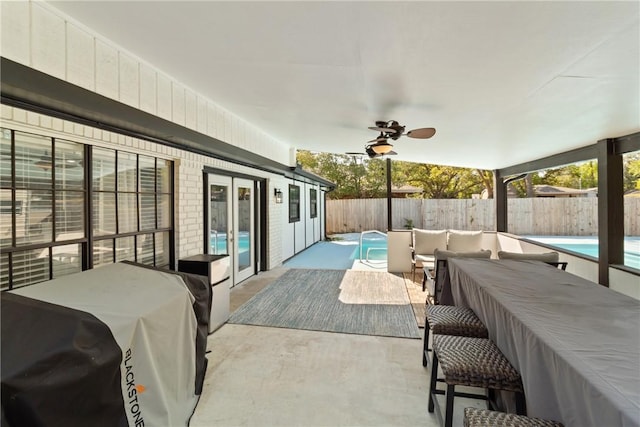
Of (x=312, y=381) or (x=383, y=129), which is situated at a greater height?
(x=383, y=129)

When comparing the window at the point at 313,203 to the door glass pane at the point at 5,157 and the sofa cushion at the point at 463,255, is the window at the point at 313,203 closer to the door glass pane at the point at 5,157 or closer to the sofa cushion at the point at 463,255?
the sofa cushion at the point at 463,255

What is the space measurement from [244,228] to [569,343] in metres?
5.40

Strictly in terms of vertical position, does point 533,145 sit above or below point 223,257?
above

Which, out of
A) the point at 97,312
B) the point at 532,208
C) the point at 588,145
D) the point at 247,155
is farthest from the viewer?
Result: the point at 532,208

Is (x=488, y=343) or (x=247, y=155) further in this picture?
(x=247, y=155)

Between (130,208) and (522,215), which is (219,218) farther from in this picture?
(522,215)

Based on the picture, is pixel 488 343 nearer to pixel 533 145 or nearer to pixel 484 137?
pixel 484 137

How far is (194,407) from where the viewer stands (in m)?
2.28

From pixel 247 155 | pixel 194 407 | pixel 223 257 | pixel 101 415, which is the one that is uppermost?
pixel 247 155

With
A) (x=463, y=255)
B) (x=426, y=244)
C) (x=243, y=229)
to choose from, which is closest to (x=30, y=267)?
(x=243, y=229)

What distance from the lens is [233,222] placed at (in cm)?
548

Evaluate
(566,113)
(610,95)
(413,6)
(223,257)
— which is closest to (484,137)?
(566,113)

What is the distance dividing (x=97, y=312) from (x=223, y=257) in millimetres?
2429

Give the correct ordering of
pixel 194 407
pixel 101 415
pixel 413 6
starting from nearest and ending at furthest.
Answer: pixel 101 415
pixel 413 6
pixel 194 407
